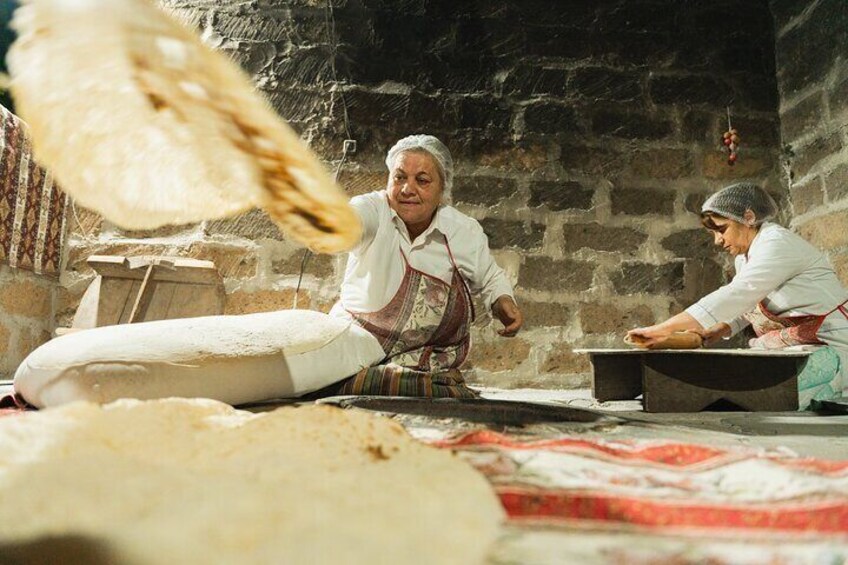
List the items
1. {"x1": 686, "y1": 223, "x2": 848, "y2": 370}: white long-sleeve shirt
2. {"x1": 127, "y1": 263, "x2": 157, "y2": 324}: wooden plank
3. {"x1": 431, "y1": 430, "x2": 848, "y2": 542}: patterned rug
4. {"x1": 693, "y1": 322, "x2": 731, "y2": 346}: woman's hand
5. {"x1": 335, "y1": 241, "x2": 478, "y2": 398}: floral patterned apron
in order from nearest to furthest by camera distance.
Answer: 1. {"x1": 431, "y1": 430, "x2": 848, "y2": 542}: patterned rug
2. {"x1": 335, "y1": 241, "x2": 478, "y2": 398}: floral patterned apron
3. {"x1": 686, "y1": 223, "x2": 848, "y2": 370}: white long-sleeve shirt
4. {"x1": 693, "y1": 322, "x2": 731, "y2": 346}: woman's hand
5. {"x1": 127, "y1": 263, "x2": 157, "y2": 324}: wooden plank

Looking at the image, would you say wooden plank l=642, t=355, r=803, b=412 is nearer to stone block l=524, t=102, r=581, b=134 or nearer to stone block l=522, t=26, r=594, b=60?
stone block l=524, t=102, r=581, b=134

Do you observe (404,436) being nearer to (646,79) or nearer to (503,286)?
(503,286)

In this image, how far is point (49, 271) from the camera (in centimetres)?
278

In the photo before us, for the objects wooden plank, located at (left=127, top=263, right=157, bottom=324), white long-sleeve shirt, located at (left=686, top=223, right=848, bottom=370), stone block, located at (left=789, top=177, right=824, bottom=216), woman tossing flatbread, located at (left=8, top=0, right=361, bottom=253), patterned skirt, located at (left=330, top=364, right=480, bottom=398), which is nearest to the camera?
woman tossing flatbread, located at (left=8, top=0, right=361, bottom=253)

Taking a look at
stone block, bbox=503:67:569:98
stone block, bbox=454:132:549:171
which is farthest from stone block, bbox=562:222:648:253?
stone block, bbox=503:67:569:98

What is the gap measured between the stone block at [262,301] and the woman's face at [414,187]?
1.03m

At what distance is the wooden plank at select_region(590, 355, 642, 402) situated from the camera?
2.23 meters

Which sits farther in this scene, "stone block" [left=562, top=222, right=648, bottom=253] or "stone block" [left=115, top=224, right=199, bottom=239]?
"stone block" [left=562, top=222, right=648, bottom=253]

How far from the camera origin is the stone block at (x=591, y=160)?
321cm

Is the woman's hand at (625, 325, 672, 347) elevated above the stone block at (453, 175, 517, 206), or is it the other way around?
the stone block at (453, 175, 517, 206)

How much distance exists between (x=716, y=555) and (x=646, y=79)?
322cm

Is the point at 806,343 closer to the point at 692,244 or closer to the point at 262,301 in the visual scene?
the point at 692,244

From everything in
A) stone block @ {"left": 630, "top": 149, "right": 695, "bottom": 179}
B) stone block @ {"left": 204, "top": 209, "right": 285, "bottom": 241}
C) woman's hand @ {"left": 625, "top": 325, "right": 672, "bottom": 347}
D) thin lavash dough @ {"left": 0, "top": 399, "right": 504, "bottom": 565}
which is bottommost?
thin lavash dough @ {"left": 0, "top": 399, "right": 504, "bottom": 565}

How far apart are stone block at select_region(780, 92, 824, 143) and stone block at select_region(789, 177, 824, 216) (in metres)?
0.26
